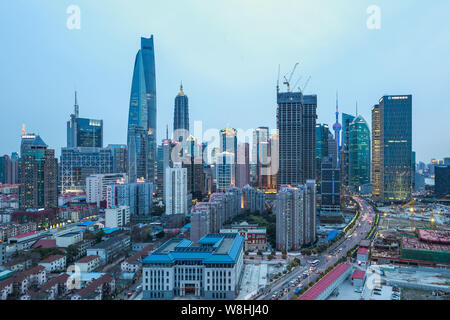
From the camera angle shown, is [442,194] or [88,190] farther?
[442,194]

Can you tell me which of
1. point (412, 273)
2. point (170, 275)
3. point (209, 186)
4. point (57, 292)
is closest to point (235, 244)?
point (170, 275)

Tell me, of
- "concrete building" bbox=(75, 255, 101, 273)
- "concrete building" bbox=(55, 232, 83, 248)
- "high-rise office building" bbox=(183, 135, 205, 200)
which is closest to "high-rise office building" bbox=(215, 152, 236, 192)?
"high-rise office building" bbox=(183, 135, 205, 200)

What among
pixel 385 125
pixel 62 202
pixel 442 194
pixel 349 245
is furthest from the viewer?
pixel 442 194

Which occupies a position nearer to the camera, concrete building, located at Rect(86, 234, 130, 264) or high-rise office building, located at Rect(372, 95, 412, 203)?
concrete building, located at Rect(86, 234, 130, 264)

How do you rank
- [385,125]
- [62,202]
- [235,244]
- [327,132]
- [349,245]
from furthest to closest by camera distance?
1. [327,132]
2. [385,125]
3. [62,202]
4. [349,245]
5. [235,244]

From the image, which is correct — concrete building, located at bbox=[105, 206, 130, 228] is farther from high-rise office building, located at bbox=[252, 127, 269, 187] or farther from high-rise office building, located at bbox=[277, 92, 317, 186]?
high-rise office building, located at bbox=[252, 127, 269, 187]

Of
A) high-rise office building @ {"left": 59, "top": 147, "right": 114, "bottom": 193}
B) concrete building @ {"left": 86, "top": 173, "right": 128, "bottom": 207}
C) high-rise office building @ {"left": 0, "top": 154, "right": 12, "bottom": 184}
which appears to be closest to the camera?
concrete building @ {"left": 86, "top": 173, "right": 128, "bottom": 207}

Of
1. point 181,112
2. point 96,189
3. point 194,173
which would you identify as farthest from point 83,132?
point 194,173

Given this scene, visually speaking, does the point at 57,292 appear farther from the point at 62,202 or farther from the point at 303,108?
the point at 303,108
